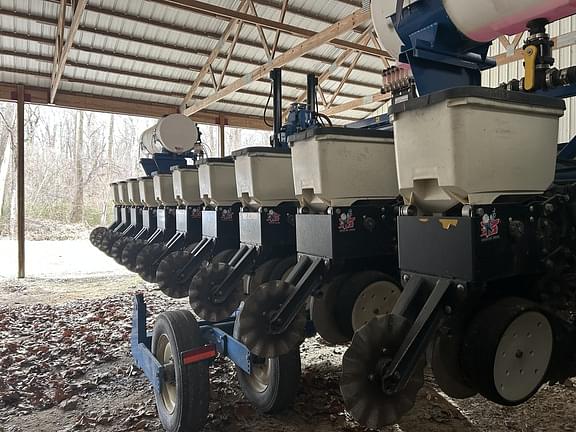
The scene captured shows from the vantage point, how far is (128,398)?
291 cm

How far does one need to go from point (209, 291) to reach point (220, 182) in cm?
90

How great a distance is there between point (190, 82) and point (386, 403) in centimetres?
801

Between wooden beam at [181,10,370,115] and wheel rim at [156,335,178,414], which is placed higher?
wooden beam at [181,10,370,115]

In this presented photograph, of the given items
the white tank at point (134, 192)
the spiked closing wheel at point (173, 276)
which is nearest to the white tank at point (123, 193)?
the white tank at point (134, 192)

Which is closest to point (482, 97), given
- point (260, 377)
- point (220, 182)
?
point (260, 377)

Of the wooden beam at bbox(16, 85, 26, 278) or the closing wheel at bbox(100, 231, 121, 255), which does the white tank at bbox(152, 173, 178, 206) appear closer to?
the closing wheel at bbox(100, 231, 121, 255)

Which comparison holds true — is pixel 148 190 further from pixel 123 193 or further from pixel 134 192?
pixel 123 193

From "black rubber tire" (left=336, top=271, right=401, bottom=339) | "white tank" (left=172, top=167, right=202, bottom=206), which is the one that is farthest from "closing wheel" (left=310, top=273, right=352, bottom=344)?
"white tank" (left=172, top=167, right=202, bottom=206)

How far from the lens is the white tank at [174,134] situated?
5.48 metres

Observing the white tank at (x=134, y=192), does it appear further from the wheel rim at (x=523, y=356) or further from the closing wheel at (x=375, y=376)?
the wheel rim at (x=523, y=356)

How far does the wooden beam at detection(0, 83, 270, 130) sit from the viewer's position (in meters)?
7.41

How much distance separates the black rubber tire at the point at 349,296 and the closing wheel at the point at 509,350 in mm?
739

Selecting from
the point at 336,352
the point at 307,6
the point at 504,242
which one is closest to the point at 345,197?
the point at 504,242

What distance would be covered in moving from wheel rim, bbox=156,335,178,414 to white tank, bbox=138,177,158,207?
2.92 m
